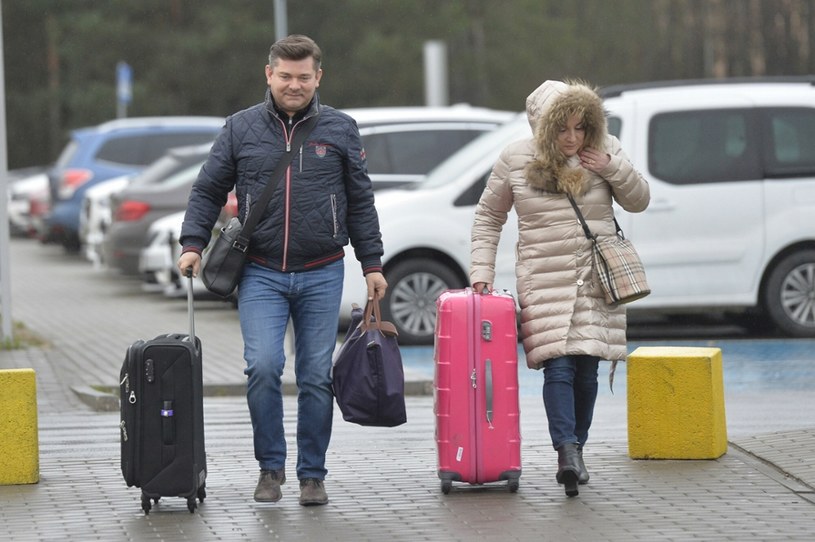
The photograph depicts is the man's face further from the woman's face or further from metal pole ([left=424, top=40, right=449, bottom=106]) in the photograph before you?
metal pole ([left=424, top=40, right=449, bottom=106])

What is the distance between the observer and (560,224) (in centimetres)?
718

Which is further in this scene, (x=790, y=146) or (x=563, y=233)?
(x=790, y=146)

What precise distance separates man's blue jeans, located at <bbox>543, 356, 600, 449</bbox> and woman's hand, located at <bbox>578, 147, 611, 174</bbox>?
0.80 m

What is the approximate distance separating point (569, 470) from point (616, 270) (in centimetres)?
86

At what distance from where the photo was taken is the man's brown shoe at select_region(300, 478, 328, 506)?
690 centimetres

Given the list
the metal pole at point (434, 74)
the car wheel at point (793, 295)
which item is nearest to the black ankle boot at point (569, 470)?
the car wheel at point (793, 295)

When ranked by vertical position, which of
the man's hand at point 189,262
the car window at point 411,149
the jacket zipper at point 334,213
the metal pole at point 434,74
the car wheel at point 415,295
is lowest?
the car wheel at point 415,295

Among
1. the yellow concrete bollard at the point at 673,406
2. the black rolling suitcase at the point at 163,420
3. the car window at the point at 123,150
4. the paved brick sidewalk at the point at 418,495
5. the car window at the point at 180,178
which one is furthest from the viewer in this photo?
the car window at the point at 123,150

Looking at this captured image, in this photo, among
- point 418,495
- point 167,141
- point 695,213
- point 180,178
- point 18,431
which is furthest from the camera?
point 167,141

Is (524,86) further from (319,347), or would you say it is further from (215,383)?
(319,347)

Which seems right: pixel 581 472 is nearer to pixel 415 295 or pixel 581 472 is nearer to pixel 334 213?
pixel 334 213

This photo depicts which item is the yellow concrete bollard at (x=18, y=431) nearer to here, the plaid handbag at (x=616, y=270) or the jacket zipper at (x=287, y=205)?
the jacket zipper at (x=287, y=205)

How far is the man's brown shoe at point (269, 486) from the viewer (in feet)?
22.7

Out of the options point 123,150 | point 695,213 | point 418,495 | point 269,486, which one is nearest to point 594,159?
point 418,495
